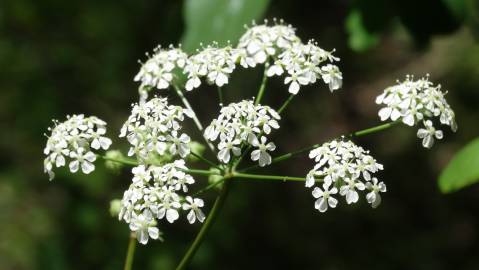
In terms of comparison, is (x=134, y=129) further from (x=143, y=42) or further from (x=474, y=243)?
(x=474, y=243)

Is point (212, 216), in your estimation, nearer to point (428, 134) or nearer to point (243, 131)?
point (243, 131)

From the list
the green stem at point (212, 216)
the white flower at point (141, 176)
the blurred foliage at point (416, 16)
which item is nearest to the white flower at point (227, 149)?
the green stem at point (212, 216)

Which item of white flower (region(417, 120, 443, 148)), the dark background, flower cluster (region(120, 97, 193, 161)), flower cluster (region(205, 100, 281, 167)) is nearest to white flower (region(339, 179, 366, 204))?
flower cluster (region(205, 100, 281, 167))

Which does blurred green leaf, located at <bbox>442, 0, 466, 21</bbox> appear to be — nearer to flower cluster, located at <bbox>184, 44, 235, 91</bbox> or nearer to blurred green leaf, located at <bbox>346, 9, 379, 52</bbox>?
blurred green leaf, located at <bbox>346, 9, 379, 52</bbox>

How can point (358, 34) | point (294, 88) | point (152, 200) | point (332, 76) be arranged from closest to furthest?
point (152, 200)
point (294, 88)
point (332, 76)
point (358, 34)

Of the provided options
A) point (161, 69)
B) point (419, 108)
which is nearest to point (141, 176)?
point (161, 69)

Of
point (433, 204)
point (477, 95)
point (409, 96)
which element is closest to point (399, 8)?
point (409, 96)
